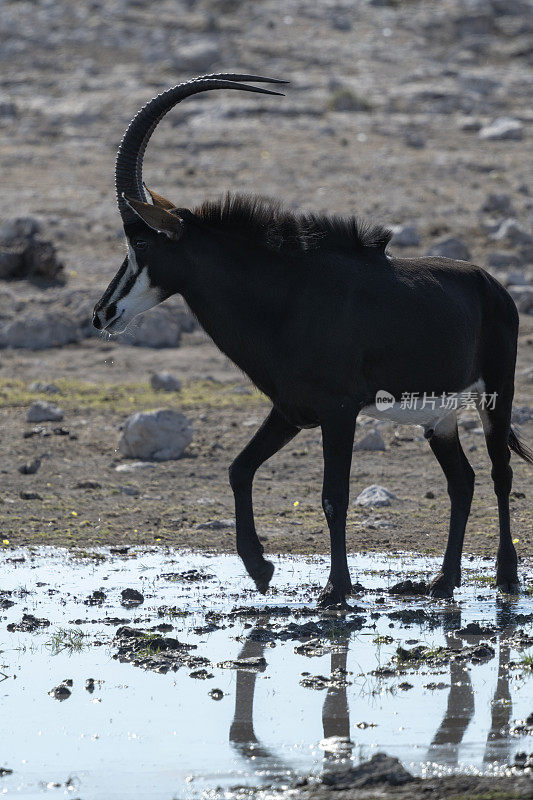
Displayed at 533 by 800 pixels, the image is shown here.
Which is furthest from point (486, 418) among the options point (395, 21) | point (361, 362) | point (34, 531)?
Answer: point (395, 21)

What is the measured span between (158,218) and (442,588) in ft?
8.73

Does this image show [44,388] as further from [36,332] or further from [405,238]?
[405,238]

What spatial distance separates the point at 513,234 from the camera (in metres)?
19.2

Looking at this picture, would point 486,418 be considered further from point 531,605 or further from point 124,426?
point 124,426

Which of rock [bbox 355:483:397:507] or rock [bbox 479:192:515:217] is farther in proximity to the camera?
rock [bbox 479:192:515:217]

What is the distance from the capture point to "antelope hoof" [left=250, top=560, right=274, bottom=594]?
7.45 metres

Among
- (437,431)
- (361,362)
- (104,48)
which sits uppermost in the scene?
(104,48)

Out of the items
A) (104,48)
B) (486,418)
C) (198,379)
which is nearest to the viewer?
(486,418)

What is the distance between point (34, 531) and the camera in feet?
29.8

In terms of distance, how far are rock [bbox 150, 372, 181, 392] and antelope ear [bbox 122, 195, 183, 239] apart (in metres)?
6.39

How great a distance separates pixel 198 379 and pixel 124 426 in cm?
317

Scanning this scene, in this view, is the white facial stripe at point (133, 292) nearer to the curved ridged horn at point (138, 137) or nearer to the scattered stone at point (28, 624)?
the curved ridged horn at point (138, 137)

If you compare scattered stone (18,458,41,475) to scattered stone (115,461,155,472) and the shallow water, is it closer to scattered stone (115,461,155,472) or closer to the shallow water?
scattered stone (115,461,155,472)

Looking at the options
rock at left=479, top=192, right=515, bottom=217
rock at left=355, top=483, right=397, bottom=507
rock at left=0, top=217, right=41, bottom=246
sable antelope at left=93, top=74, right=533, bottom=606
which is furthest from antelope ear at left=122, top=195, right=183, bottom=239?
rock at left=479, top=192, right=515, bottom=217
